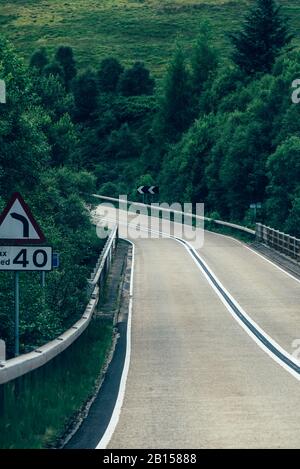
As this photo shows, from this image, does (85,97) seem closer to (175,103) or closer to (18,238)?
(175,103)

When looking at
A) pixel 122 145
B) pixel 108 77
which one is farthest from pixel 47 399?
pixel 108 77

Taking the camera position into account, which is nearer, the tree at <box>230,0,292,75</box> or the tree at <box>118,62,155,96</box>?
the tree at <box>230,0,292,75</box>

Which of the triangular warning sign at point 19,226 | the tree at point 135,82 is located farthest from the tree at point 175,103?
the triangular warning sign at point 19,226

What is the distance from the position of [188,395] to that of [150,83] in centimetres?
12755

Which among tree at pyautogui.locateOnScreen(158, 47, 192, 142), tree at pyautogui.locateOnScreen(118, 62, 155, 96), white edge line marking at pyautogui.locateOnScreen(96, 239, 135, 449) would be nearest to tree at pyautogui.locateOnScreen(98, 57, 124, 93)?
tree at pyautogui.locateOnScreen(118, 62, 155, 96)

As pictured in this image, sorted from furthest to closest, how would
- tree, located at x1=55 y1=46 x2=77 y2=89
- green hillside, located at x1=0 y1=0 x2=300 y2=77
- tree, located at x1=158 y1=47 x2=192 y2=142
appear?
green hillside, located at x1=0 y1=0 x2=300 y2=77 < tree, located at x1=55 y1=46 x2=77 y2=89 < tree, located at x1=158 y1=47 x2=192 y2=142

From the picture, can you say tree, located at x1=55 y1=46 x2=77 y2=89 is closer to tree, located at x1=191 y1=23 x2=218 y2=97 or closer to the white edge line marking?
tree, located at x1=191 y1=23 x2=218 y2=97

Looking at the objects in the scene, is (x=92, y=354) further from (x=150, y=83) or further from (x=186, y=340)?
(x=150, y=83)

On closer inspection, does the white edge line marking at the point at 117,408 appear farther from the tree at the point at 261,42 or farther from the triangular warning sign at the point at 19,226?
the tree at the point at 261,42

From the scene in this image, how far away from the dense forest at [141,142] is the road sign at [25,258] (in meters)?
5.43

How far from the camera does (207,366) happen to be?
20531mm

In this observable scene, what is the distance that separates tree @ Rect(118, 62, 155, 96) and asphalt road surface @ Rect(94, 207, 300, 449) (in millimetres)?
95578

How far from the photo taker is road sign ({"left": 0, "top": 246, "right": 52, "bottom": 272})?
1552cm

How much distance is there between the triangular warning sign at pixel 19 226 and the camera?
50.5 feet
